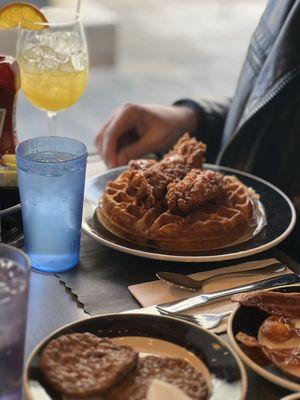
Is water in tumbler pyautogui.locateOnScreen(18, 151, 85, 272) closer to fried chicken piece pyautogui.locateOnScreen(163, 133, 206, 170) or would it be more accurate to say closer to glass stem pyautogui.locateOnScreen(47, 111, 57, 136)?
fried chicken piece pyautogui.locateOnScreen(163, 133, 206, 170)

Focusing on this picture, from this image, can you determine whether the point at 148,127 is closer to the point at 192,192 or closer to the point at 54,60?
the point at 54,60

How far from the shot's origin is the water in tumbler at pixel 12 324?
2.24 ft

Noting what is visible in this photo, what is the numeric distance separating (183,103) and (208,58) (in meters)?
4.35

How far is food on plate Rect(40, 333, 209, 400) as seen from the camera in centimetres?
72

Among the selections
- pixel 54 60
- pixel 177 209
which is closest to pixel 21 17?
pixel 54 60

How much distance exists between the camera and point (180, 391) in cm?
72

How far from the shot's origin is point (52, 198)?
3.42ft

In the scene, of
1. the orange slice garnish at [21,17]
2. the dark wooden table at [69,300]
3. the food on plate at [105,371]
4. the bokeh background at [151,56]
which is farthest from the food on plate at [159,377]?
the bokeh background at [151,56]

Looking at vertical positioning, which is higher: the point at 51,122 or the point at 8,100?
the point at 8,100

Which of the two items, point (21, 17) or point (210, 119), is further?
point (210, 119)

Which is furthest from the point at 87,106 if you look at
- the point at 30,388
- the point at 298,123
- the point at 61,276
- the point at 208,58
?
the point at 30,388

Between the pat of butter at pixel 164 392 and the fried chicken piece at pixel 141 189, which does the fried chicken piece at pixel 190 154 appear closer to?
the fried chicken piece at pixel 141 189

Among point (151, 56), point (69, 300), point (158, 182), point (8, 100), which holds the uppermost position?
point (8, 100)

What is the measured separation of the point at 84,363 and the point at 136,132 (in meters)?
0.96
